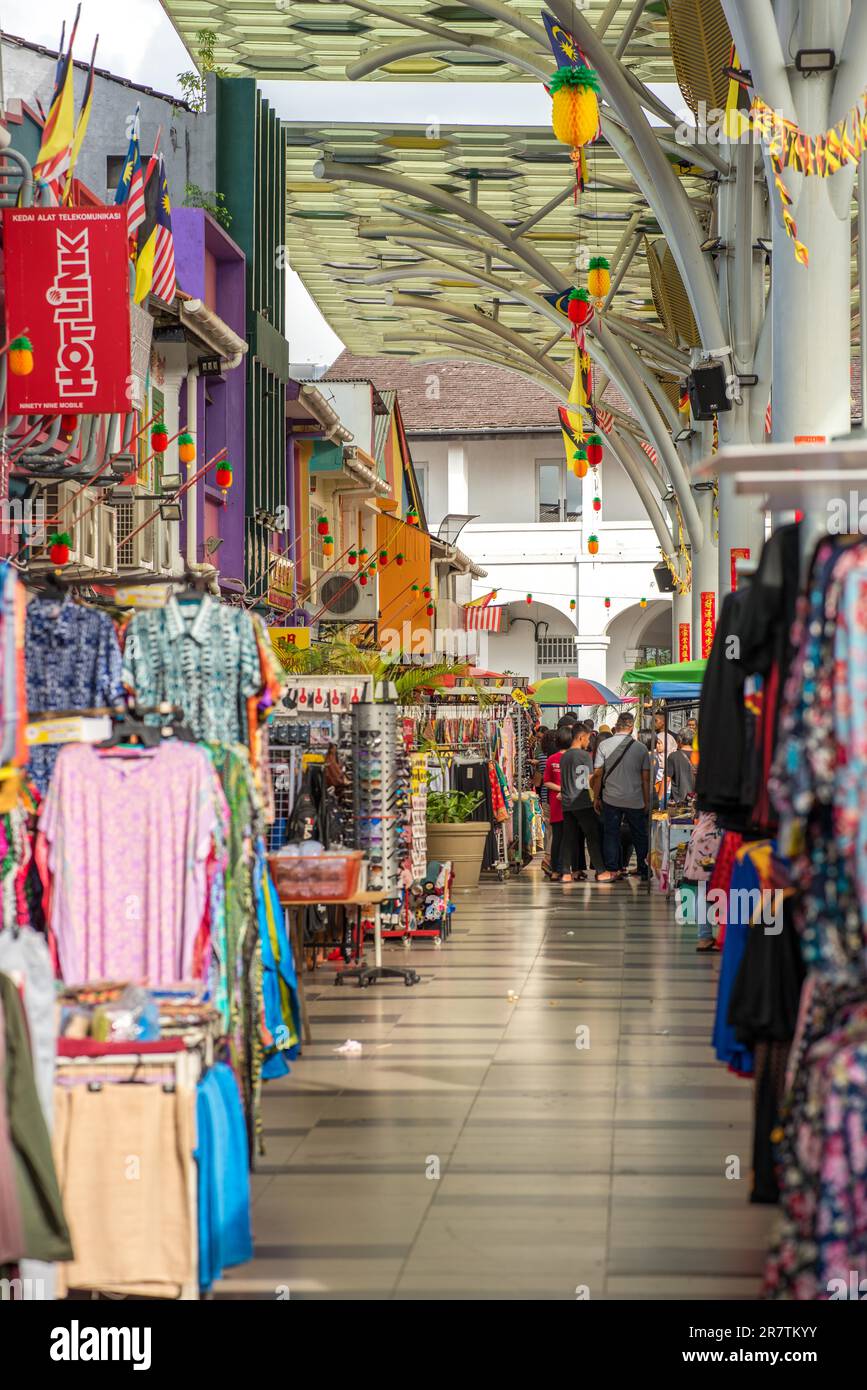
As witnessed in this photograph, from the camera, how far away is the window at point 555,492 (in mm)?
47312

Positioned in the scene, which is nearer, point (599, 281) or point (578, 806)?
point (599, 281)

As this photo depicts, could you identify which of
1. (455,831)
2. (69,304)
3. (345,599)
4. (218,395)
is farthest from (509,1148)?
(345,599)

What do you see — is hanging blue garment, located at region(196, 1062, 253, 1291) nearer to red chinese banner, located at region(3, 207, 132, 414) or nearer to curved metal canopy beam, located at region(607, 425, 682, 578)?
red chinese banner, located at region(3, 207, 132, 414)

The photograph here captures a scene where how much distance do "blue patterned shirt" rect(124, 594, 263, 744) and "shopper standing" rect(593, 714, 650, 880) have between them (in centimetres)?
1159

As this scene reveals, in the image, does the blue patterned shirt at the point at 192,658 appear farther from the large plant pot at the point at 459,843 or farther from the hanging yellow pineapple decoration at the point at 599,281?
the hanging yellow pineapple decoration at the point at 599,281

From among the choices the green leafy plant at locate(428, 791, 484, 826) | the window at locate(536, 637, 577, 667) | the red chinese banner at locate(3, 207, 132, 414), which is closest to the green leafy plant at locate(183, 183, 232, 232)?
the green leafy plant at locate(428, 791, 484, 826)

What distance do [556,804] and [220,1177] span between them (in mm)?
13976

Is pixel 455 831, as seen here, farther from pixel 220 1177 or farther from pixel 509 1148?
pixel 220 1177

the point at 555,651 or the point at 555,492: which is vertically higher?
the point at 555,492

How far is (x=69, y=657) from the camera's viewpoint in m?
6.25

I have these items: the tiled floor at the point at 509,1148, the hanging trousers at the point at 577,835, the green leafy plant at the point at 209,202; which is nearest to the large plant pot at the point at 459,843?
the hanging trousers at the point at 577,835
